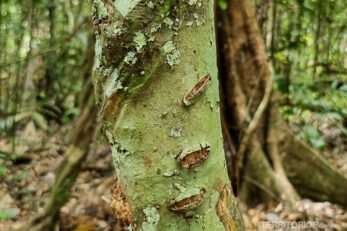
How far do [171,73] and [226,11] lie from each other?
2041 mm

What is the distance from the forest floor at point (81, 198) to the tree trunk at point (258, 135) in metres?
0.11

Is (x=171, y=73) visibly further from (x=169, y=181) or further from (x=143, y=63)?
(x=169, y=181)

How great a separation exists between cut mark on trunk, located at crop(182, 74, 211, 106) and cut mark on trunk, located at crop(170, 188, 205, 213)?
21 cm

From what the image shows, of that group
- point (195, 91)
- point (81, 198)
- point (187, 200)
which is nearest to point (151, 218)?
point (187, 200)

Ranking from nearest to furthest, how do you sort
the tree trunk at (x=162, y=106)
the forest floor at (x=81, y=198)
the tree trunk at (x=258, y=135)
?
the tree trunk at (x=162, y=106), the forest floor at (x=81, y=198), the tree trunk at (x=258, y=135)

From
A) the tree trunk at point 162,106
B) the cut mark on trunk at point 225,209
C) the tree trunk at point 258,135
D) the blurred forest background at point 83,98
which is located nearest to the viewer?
the tree trunk at point 162,106

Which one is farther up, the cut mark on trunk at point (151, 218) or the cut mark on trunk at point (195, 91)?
the cut mark on trunk at point (195, 91)

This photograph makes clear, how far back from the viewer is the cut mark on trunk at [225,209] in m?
1.29

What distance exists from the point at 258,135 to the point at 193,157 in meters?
1.92

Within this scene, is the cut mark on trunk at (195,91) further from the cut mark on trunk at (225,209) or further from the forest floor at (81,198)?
the forest floor at (81,198)

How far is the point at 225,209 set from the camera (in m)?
1.31

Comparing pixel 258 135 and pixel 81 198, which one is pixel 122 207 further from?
pixel 81 198

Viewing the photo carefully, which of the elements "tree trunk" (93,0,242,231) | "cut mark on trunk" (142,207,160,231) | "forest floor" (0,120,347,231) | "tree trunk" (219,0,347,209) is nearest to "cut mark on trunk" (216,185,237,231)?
"tree trunk" (93,0,242,231)

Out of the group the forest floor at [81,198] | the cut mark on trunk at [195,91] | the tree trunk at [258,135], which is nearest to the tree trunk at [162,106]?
the cut mark on trunk at [195,91]
